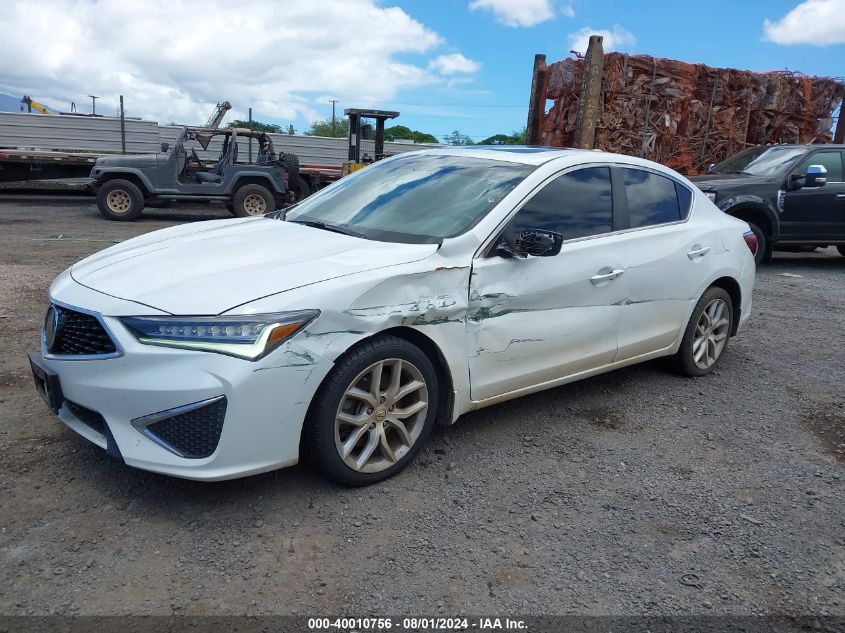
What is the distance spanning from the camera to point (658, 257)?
4230 mm

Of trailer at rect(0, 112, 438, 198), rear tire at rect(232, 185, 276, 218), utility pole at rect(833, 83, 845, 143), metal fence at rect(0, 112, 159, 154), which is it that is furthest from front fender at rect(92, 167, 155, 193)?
utility pole at rect(833, 83, 845, 143)

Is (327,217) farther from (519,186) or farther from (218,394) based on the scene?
(218,394)

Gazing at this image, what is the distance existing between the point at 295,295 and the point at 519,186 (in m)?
1.49

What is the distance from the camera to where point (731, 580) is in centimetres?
261

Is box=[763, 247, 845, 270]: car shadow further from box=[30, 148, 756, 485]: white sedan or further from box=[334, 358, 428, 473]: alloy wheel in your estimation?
box=[334, 358, 428, 473]: alloy wheel

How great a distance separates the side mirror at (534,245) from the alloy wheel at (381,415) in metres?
0.79

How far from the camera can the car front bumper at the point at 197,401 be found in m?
2.59

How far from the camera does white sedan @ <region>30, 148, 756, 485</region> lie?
8.70 feet

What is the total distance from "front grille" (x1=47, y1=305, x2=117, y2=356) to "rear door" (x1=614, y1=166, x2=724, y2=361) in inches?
110

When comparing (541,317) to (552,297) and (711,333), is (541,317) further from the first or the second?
(711,333)

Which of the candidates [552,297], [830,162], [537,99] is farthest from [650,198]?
[537,99]

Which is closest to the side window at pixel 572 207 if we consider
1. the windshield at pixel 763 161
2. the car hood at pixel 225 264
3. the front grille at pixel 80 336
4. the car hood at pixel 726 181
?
the car hood at pixel 225 264

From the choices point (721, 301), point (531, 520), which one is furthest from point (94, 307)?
point (721, 301)

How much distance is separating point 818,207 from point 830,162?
2.51ft
